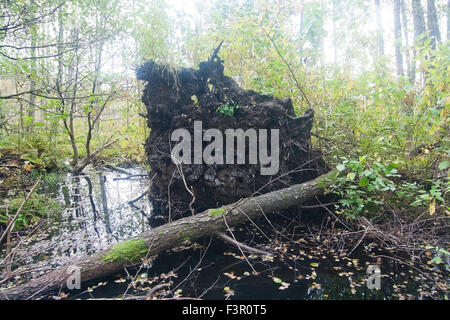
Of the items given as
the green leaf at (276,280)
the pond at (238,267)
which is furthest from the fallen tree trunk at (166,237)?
the green leaf at (276,280)

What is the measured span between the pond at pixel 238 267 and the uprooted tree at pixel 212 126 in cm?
72

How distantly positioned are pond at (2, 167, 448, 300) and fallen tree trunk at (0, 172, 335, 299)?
0.52 feet

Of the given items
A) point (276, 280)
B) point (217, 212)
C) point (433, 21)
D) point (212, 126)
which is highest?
point (433, 21)

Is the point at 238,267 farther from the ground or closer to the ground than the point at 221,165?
closer to the ground

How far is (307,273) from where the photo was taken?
114 inches

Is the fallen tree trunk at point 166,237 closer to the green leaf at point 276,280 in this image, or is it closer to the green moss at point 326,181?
the green moss at point 326,181

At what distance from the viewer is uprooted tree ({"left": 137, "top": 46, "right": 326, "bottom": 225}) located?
13.9 ft

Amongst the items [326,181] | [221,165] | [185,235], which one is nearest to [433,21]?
[326,181]

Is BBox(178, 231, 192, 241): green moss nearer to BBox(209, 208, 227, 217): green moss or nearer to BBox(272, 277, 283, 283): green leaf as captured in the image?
BBox(209, 208, 227, 217): green moss

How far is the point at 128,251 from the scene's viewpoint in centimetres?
296

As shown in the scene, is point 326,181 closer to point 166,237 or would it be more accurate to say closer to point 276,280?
point 276,280

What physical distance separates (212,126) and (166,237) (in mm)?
2017
